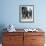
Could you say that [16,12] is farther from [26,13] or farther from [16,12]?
[26,13]

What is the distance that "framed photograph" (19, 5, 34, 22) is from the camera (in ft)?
13.3

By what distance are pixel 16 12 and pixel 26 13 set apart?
0.32 meters

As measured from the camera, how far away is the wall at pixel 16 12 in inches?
160

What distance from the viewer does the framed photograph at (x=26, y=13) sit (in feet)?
13.3

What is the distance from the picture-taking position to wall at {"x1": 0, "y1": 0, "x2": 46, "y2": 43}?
4.06 metres

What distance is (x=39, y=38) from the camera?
11.8 ft

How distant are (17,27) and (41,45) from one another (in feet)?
3.27

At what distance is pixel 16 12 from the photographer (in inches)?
161

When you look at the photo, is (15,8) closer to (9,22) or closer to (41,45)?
(9,22)

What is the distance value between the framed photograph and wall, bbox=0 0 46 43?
97mm

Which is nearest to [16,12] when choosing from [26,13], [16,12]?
[16,12]

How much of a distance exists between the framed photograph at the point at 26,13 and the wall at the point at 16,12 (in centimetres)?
10

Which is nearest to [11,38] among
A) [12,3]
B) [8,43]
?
[8,43]

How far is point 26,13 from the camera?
4090 mm
